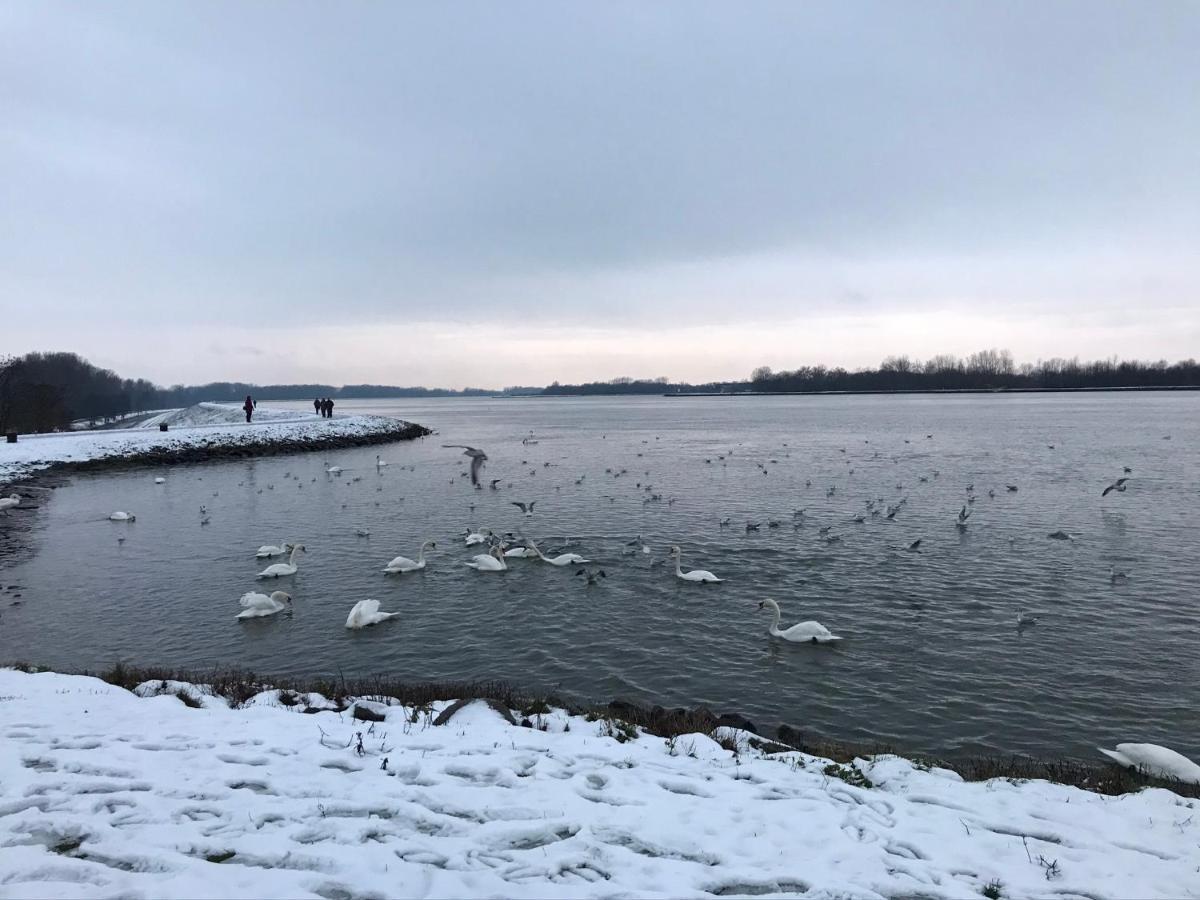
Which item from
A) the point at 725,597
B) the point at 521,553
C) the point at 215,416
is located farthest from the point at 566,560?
the point at 215,416

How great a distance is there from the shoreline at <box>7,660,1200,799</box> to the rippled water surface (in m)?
0.52

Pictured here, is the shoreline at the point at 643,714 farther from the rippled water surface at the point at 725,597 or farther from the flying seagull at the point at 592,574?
the flying seagull at the point at 592,574

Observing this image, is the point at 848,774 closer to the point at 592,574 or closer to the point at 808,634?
the point at 808,634

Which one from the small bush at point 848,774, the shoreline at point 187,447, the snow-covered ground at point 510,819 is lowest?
the small bush at point 848,774

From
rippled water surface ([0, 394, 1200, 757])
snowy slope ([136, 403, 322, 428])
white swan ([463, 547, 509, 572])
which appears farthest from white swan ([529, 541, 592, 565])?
snowy slope ([136, 403, 322, 428])

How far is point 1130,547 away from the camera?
1684 cm

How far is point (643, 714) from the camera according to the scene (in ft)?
27.5

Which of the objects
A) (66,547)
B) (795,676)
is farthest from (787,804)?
(66,547)

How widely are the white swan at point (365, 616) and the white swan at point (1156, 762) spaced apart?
10.7m

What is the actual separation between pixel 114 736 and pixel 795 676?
825cm

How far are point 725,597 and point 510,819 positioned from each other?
31.1 feet

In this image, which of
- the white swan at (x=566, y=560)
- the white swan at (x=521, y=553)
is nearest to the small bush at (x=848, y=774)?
the white swan at (x=566, y=560)

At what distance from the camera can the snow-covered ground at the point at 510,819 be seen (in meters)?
4.39

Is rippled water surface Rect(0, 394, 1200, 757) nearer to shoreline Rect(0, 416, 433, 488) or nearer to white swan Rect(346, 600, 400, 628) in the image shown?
white swan Rect(346, 600, 400, 628)
